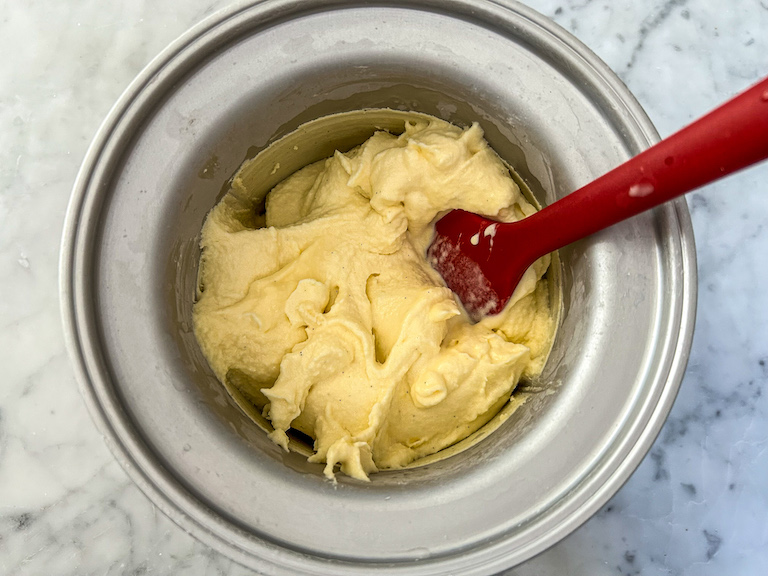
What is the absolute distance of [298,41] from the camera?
744 mm

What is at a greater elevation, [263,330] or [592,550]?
[263,330]

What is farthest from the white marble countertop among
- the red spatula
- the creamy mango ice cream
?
the red spatula

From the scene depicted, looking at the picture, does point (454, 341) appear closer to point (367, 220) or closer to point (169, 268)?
point (367, 220)

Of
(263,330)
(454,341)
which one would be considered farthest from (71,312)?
(454,341)

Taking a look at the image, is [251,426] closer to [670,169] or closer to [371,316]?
[371,316]

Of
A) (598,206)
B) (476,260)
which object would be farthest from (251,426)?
(598,206)

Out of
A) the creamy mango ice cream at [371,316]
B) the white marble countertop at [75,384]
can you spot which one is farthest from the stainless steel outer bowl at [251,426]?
the white marble countertop at [75,384]

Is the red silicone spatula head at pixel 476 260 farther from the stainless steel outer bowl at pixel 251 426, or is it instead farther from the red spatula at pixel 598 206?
the stainless steel outer bowl at pixel 251 426

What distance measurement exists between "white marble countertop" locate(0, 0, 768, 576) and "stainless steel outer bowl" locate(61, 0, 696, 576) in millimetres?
395

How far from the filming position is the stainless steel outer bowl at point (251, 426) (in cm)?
68

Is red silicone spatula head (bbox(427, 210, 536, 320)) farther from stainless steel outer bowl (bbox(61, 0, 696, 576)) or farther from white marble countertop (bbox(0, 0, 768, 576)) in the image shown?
white marble countertop (bbox(0, 0, 768, 576))

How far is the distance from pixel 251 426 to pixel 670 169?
2.07ft

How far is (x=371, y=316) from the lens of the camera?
0.89 metres

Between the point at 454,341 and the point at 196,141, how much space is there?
19.1 inches
